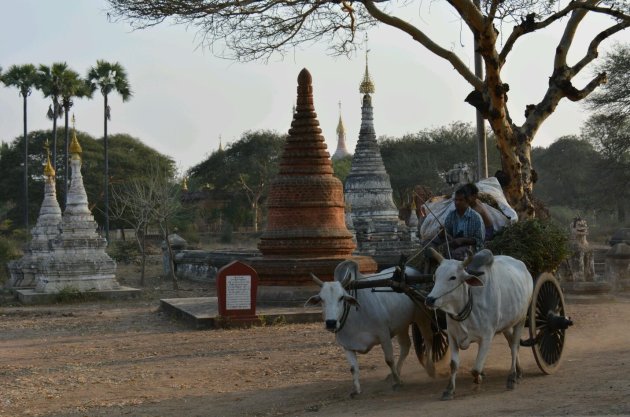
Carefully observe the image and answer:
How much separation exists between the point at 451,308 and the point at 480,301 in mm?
403

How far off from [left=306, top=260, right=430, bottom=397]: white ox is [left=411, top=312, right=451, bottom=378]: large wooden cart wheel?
0.25 m

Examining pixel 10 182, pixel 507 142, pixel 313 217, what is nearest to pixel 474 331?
pixel 507 142

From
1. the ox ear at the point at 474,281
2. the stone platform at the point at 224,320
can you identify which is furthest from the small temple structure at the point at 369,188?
the ox ear at the point at 474,281

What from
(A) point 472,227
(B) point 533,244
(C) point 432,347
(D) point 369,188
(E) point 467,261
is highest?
(D) point 369,188

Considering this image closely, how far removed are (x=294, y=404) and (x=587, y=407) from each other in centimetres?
290

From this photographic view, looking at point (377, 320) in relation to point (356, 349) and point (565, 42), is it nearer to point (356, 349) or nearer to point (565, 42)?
point (356, 349)

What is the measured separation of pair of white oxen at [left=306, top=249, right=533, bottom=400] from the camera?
26.0ft

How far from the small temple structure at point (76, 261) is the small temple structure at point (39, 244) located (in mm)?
1414

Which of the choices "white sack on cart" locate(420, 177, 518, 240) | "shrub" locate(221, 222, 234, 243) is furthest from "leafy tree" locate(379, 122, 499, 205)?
"white sack on cart" locate(420, 177, 518, 240)

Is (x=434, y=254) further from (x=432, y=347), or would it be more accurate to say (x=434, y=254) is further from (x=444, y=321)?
(x=432, y=347)

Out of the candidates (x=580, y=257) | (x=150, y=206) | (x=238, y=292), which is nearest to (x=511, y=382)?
(x=238, y=292)

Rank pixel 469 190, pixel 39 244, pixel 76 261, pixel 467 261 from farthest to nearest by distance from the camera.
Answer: pixel 39 244 → pixel 76 261 → pixel 469 190 → pixel 467 261

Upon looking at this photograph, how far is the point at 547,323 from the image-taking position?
9195mm

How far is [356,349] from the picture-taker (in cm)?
870
